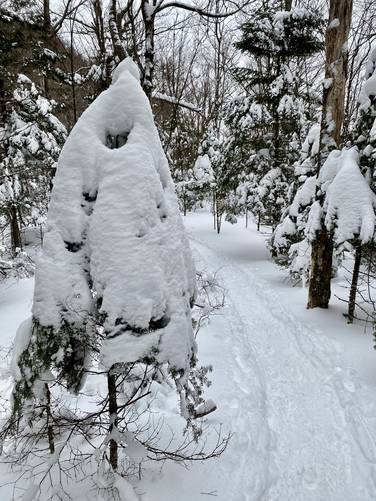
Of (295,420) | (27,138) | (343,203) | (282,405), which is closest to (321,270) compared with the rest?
(343,203)

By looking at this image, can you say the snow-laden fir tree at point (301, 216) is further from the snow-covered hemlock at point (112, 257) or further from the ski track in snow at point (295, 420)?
the snow-covered hemlock at point (112, 257)

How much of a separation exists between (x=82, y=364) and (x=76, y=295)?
0.76m

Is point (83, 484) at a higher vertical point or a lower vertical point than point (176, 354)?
lower

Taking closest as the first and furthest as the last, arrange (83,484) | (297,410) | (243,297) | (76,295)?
1. (76,295)
2. (83,484)
3. (297,410)
4. (243,297)

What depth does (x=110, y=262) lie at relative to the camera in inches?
101

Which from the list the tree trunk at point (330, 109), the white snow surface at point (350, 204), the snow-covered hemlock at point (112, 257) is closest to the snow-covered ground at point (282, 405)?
the tree trunk at point (330, 109)

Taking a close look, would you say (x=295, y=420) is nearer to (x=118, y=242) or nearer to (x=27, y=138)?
(x=118, y=242)

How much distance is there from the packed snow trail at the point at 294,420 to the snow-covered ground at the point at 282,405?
1 centimetres

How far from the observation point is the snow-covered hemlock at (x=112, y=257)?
8.32 ft

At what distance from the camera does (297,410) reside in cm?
475

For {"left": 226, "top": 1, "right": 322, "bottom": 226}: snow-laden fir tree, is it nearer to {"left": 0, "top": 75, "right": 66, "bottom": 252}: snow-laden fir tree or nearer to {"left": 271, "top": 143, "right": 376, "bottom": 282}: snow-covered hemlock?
→ {"left": 271, "top": 143, "right": 376, "bottom": 282}: snow-covered hemlock

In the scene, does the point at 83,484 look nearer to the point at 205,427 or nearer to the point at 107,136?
the point at 205,427

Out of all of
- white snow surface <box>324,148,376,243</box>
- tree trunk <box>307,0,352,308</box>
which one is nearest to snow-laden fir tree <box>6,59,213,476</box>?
white snow surface <box>324,148,376,243</box>

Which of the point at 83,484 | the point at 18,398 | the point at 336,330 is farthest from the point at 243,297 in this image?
the point at 18,398
